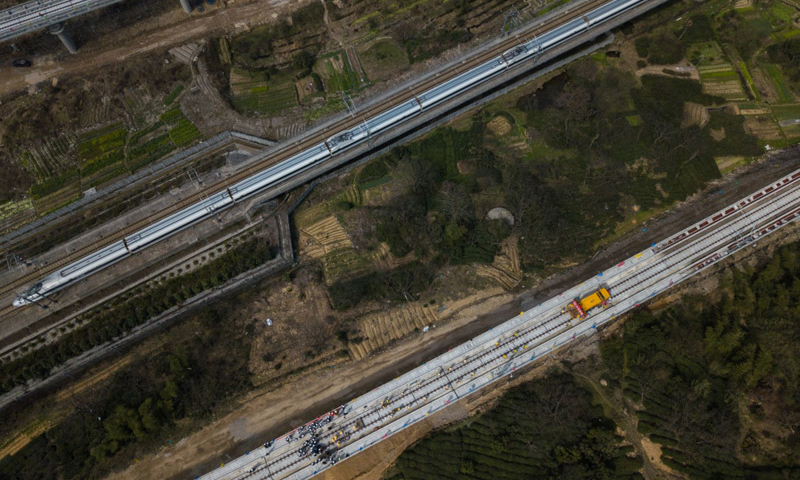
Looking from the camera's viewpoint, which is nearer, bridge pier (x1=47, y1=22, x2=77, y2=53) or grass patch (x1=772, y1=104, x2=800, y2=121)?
grass patch (x1=772, y1=104, x2=800, y2=121)

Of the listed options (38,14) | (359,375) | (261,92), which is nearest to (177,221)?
(261,92)

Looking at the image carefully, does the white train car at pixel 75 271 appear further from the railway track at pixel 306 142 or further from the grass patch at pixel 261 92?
the grass patch at pixel 261 92

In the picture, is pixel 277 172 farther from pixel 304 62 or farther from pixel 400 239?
pixel 304 62

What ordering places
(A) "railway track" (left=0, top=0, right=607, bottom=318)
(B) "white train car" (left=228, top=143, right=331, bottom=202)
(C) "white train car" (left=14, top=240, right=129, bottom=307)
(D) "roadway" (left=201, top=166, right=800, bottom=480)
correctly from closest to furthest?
(D) "roadway" (left=201, top=166, right=800, bottom=480) < (C) "white train car" (left=14, top=240, right=129, bottom=307) < (A) "railway track" (left=0, top=0, right=607, bottom=318) < (B) "white train car" (left=228, top=143, right=331, bottom=202)

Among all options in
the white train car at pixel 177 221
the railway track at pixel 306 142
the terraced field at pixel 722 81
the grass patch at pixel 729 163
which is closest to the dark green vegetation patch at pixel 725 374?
the grass patch at pixel 729 163

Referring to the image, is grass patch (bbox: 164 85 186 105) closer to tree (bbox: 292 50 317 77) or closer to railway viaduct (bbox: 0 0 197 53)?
railway viaduct (bbox: 0 0 197 53)

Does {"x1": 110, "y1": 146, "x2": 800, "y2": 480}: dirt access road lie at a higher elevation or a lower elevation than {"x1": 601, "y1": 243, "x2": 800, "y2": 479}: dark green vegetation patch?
higher

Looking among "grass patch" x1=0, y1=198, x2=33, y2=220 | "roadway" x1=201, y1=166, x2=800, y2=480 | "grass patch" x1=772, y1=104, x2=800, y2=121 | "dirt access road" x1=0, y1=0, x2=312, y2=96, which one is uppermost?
"dirt access road" x1=0, y1=0, x2=312, y2=96

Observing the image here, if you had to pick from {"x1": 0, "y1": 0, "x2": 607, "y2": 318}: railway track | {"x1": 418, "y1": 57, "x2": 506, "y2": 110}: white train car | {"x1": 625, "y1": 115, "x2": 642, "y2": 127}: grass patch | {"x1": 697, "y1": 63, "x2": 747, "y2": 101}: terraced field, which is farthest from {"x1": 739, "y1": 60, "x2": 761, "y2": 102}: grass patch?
{"x1": 418, "y1": 57, "x2": 506, "y2": 110}: white train car
